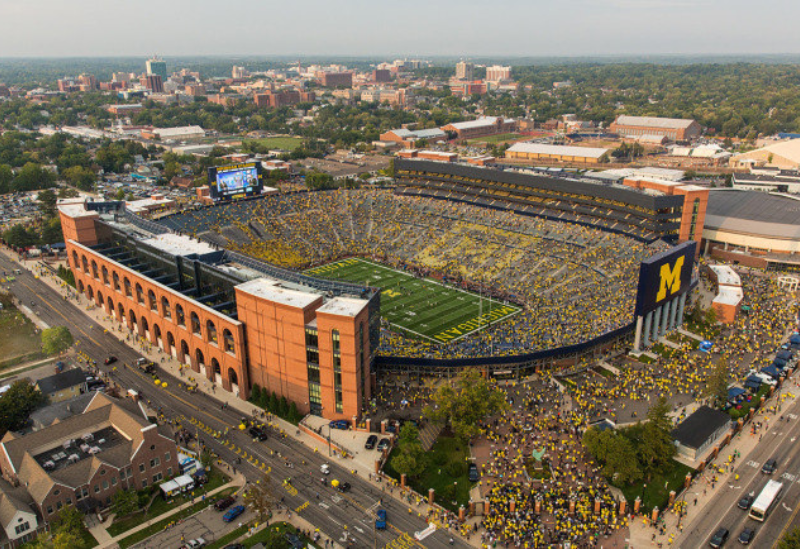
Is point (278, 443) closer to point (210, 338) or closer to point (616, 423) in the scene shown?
point (210, 338)

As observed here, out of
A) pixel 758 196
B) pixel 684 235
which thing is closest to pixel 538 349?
pixel 684 235

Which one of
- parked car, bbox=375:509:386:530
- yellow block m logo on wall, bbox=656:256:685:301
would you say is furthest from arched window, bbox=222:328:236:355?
yellow block m logo on wall, bbox=656:256:685:301

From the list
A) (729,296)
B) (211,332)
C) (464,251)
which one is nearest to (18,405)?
(211,332)

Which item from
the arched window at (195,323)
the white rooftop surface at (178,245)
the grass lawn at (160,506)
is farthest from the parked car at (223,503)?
the white rooftop surface at (178,245)

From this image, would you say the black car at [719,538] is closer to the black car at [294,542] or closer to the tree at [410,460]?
the tree at [410,460]

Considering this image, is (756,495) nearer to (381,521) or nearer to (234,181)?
(381,521)

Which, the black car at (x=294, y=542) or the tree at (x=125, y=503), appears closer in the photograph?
the black car at (x=294, y=542)

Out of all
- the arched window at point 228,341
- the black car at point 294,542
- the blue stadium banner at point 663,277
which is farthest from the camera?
the blue stadium banner at point 663,277
